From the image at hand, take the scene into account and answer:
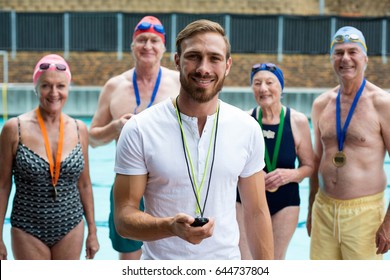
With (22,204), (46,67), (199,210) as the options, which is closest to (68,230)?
(22,204)

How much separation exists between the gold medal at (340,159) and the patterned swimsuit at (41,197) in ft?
5.40

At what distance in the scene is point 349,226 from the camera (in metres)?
4.28

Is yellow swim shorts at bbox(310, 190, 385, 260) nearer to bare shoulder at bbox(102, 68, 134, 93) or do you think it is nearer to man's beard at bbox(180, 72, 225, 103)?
bare shoulder at bbox(102, 68, 134, 93)

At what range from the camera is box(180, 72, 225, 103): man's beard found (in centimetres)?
261

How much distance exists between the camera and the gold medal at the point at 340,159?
14.1ft

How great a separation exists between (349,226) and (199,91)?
81.8 inches

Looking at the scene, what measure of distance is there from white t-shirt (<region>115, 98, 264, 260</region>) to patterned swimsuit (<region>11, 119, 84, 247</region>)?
1.25 metres

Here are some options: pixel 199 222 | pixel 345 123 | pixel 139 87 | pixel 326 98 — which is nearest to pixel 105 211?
pixel 139 87

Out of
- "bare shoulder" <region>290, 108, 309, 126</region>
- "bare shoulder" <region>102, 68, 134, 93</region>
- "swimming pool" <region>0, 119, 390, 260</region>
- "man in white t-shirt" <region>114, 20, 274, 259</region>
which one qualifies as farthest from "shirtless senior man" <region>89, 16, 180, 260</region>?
"man in white t-shirt" <region>114, 20, 274, 259</region>

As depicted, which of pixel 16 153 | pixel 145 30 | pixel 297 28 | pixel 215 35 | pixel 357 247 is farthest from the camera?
pixel 297 28

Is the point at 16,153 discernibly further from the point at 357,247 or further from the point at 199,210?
the point at 357,247

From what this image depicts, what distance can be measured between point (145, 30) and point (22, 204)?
5.30 ft

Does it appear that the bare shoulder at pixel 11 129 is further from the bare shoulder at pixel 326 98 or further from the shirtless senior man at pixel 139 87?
the bare shoulder at pixel 326 98
